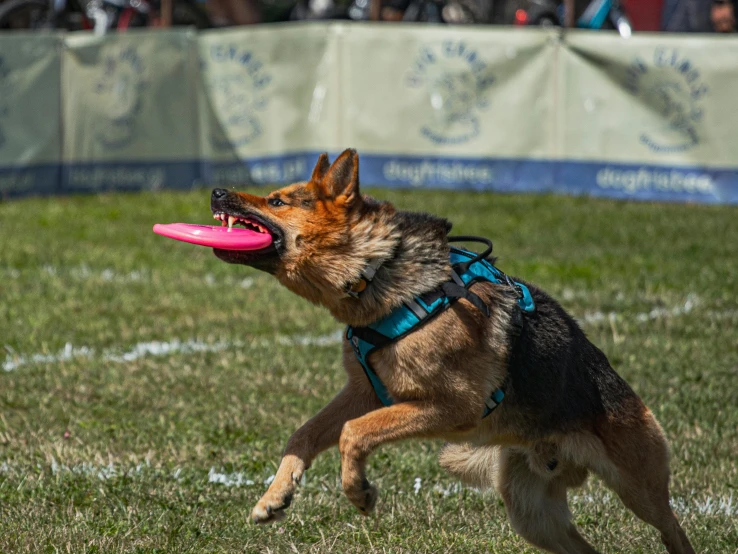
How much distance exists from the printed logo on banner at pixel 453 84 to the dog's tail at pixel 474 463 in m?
8.78

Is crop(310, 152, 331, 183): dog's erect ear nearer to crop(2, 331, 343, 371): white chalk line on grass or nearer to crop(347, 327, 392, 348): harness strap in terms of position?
crop(347, 327, 392, 348): harness strap

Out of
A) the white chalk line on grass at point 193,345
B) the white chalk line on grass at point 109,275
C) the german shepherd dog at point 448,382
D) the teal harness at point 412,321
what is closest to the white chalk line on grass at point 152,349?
the white chalk line on grass at point 193,345

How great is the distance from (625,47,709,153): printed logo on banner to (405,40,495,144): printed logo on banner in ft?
5.75

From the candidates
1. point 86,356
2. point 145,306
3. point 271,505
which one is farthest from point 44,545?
point 145,306

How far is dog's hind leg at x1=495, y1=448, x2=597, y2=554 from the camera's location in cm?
443

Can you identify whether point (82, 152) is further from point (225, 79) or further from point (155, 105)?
point (225, 79)

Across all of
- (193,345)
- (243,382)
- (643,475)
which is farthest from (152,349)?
(643,475)

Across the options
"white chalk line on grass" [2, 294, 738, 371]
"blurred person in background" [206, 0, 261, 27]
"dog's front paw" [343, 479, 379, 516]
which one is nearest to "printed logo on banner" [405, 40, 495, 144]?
"white chalk line on grass" [2, 294, 738, 371]

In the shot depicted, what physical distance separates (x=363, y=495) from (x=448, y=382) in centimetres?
52

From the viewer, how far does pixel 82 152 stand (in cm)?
1308

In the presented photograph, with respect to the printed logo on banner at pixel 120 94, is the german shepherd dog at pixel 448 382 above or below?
above

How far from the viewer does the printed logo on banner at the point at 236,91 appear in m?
13.3

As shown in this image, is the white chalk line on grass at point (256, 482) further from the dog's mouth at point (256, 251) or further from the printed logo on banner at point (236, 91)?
the printed logo on banner at point (236, 91)

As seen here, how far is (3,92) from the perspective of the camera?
12.2 m
